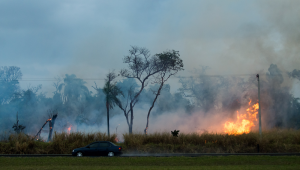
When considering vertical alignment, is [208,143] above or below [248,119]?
below

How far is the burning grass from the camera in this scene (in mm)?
26844

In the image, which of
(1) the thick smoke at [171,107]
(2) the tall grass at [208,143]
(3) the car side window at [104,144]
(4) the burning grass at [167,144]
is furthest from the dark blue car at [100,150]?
(1) the thick smoke at [171,107]

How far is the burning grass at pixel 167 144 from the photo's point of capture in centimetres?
2684

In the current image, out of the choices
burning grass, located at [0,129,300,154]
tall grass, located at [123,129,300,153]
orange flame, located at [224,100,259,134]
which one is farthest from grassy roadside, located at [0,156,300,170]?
orange flame, located at [224,100,259,134]

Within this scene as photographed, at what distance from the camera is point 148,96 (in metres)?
81.6

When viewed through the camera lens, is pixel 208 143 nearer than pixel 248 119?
Yes

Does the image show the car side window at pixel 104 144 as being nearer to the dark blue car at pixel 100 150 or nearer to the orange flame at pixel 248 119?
the dark blue car at pixel 100 150

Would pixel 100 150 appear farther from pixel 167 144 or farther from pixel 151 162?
pixel 167 144

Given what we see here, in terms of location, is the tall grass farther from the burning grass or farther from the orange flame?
the orange flame

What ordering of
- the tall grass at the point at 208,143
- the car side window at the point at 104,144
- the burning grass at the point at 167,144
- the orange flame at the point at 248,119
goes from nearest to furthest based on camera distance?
the car side window at the point at 104,144
the burning grass at the point at 167,144
the tall grass at the point at 208,143
the orange flame at the point at 248,119

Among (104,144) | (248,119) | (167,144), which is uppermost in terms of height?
(248,119)

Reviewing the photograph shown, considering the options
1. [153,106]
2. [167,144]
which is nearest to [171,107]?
[153,106]

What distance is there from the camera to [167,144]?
93.0 ft

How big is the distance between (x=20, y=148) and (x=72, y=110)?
179 ft
